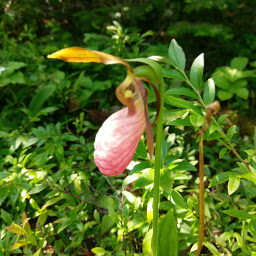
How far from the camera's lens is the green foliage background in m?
1.05

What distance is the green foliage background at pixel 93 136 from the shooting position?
3.44ft

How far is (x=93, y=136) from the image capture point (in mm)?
1828

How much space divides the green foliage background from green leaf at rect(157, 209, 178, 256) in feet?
0.47

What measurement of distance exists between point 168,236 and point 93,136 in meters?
1.14

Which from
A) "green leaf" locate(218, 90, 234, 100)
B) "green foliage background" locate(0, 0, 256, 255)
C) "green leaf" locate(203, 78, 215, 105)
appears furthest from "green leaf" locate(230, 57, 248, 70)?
"green leaf" locate(203, 78, 215, 105)

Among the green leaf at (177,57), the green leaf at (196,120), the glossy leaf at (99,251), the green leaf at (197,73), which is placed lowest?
the glossy leaf at (99,251)

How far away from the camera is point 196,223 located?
1.03 metres

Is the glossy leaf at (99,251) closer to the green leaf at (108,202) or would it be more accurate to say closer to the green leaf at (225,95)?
the green leaf at (108,202)

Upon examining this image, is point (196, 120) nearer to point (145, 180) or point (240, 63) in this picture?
point (145, 180)

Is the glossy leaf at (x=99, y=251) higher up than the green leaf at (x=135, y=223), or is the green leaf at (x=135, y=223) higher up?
the green leaf at (x=135, y=223)

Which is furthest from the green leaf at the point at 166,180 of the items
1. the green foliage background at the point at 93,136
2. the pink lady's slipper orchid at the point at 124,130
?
the pink lady's slipper orchid at the point at 124,130

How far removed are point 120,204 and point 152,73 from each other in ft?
2.20

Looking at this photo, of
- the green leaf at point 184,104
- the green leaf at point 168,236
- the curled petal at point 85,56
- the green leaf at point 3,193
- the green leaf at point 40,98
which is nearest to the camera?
the curled petal at point 85,56

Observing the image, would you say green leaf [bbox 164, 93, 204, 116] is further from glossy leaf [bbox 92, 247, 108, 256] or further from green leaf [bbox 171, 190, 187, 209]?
glossy leaf [bbox 92, 247, 108, 256]
